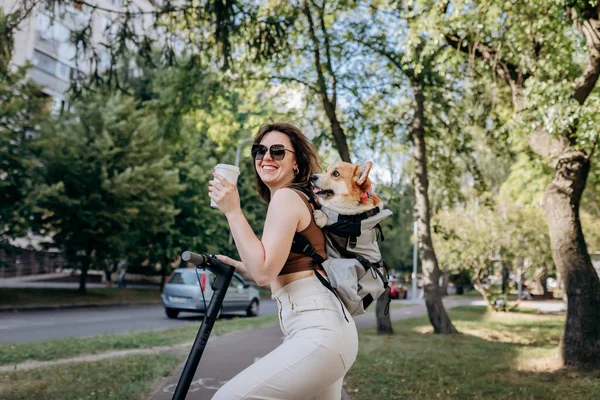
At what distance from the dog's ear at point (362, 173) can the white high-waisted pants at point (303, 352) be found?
0.47 m

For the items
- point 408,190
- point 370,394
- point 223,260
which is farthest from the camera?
point 408,190

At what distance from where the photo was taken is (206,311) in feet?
7.94

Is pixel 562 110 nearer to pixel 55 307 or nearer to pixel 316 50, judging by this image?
pixel 316 50

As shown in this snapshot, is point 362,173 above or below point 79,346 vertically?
above

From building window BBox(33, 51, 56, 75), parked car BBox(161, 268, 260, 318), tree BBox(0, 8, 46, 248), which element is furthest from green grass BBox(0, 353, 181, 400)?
building window BBox(33, 51, 56, 75)

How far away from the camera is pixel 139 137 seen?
2341 cm

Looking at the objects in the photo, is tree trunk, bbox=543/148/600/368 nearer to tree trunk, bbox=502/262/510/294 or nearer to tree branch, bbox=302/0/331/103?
tree branch, bbox=302/0/331/103

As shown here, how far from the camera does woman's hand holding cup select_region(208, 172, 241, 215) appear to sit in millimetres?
2219

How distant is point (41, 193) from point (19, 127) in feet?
7.39

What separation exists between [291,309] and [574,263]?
725cm

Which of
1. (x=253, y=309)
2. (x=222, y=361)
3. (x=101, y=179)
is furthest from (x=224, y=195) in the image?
(x=101, y=179)

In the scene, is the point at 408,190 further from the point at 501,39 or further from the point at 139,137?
the point at 139,137

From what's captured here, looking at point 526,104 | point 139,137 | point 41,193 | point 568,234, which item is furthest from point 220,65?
point 139,137

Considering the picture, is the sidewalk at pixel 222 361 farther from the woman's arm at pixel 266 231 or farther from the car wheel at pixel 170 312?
the car wheel at pixel 170 312
